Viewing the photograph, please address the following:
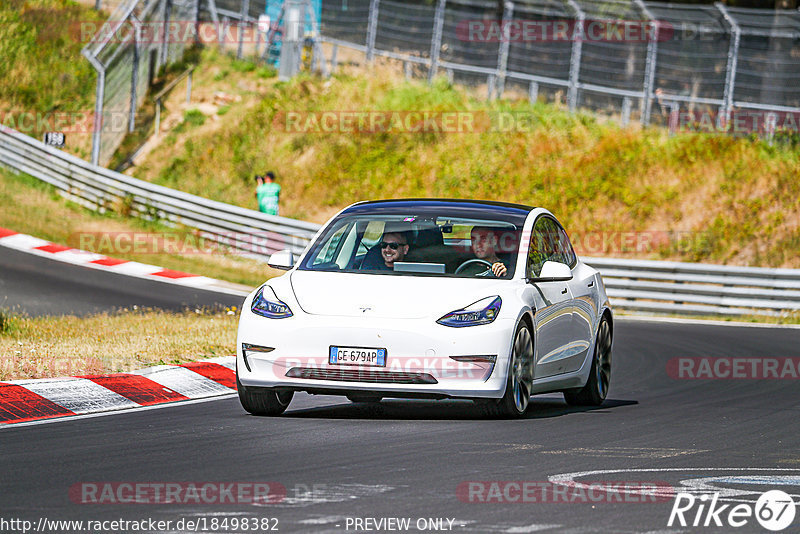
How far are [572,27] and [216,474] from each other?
83.7 ft

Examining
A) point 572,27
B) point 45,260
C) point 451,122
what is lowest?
point 45,260

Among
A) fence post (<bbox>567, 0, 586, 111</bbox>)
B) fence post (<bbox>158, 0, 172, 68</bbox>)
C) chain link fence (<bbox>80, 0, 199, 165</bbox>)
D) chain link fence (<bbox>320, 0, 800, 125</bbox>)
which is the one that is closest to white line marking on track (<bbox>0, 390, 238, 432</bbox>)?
chain link fence (<bbox>320, 0, 800, 125</bbox>)

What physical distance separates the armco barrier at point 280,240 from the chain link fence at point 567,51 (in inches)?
57.0

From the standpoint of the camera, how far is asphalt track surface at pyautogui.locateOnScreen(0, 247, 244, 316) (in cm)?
1942

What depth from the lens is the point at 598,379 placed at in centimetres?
1135

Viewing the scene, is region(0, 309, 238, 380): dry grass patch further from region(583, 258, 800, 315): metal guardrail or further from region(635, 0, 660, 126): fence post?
region(635, 0, 660, 126): fence post

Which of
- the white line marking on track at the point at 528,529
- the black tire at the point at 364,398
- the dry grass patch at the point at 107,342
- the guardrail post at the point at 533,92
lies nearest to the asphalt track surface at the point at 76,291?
the dry grass patch at the point at 107,342

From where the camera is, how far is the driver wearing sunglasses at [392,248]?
10.3 m

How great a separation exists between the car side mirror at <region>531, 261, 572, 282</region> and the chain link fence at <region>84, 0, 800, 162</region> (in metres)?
18.7

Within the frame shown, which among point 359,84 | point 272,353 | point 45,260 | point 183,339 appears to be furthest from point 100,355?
point 359,84

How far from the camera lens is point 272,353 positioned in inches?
371

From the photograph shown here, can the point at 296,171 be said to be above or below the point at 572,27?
below

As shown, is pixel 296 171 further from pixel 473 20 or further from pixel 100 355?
pixel 100 355

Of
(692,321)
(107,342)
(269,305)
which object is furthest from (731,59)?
(269,305)
